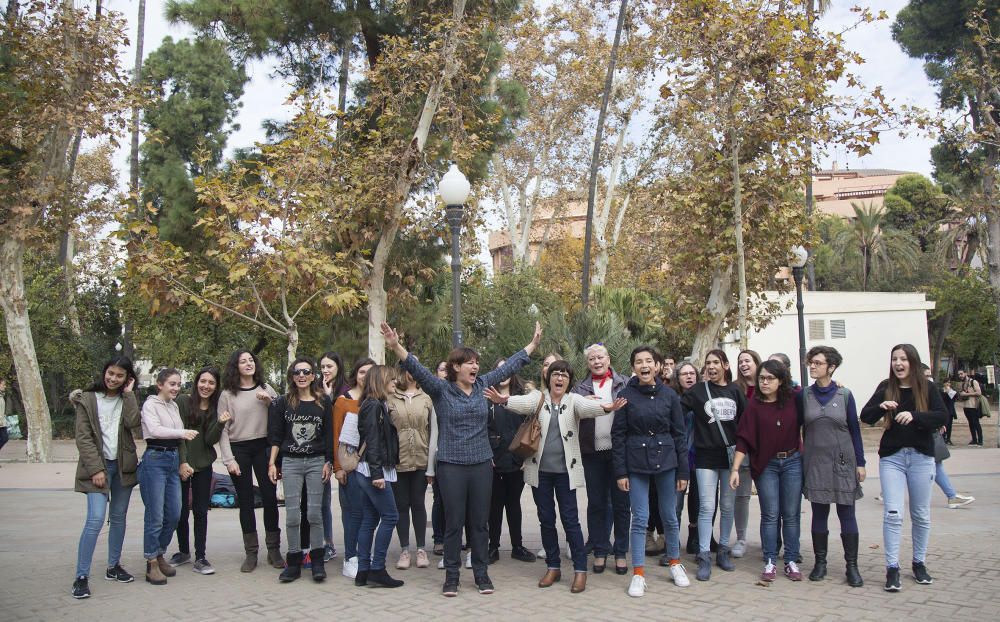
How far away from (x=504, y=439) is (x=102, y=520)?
10.8ft

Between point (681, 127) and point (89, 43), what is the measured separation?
435 inches

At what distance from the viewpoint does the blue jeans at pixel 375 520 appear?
6.55 m

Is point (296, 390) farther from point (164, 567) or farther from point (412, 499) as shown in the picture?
point (164, 567)

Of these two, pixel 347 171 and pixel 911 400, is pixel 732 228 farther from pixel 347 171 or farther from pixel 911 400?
pixel 911 400

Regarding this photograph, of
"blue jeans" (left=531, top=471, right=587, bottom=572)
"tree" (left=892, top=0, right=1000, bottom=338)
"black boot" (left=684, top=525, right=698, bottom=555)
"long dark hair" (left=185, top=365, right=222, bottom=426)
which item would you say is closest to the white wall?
"tree" (left=892, top=0, right=1000, bottom=338)

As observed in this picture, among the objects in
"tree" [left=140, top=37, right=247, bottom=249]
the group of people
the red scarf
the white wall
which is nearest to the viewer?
the group of people

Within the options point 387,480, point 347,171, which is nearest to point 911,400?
point 387,480

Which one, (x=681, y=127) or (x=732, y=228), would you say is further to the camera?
(x=681, y=127)

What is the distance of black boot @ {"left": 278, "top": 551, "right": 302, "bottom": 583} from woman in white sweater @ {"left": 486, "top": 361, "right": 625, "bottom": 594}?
199cm

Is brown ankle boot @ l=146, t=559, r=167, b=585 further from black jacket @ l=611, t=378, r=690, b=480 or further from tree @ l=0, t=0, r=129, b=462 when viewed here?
tree @ l=0, t=0, r=129, b=462

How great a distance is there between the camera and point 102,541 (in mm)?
8492

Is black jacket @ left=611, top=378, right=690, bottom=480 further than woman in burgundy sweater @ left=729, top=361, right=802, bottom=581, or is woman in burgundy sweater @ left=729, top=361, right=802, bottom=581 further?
woman in burgundy sweater @ left=729, top=361, right=802, bottom=581

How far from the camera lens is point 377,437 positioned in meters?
6.55

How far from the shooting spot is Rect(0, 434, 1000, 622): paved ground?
225 inches
